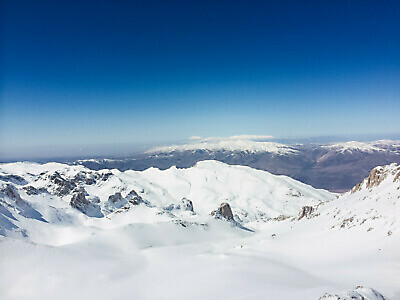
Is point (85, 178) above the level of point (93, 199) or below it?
above

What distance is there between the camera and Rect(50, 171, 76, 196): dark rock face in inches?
5208

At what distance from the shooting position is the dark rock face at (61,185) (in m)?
132

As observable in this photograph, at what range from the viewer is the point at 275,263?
3391 centimetres

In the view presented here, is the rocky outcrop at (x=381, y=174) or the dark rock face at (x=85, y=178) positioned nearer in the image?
the rocky outcrop at (x=381, y=174)

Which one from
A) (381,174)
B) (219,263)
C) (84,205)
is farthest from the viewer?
(84,205)

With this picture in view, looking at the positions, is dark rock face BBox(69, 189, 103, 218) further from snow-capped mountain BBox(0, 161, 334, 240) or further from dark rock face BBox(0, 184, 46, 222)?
dark rock face BBox(0, 184, 46, 222)

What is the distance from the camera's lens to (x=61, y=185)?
135375 millimetres

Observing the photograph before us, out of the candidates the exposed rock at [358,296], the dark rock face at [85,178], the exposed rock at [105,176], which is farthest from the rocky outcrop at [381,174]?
the exposed rock at [105,176]

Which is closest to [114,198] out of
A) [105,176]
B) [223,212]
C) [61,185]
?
[61,185]

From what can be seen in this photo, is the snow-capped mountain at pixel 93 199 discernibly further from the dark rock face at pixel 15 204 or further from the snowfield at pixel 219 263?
the snowfield at pixel 219 263

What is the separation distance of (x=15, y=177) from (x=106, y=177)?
4848 centimetres

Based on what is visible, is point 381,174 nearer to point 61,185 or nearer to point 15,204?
point 15,204

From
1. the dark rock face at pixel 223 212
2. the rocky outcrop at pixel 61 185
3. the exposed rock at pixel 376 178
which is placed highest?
the exposed rock at pixel 376 178

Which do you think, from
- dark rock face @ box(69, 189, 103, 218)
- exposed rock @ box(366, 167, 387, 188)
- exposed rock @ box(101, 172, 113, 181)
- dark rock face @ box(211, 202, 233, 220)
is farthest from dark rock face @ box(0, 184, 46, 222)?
exposed rock @ box(366, 167, 387, 188)
